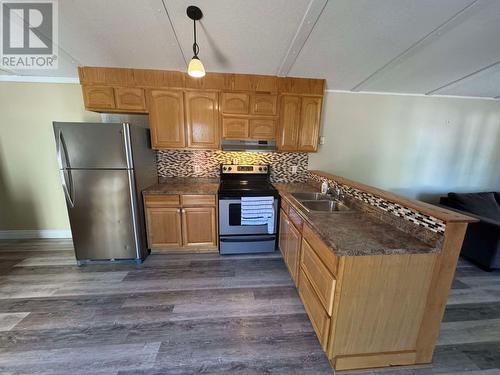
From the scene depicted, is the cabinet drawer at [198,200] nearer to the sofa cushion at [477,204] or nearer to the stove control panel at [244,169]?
the stove control panel at [244,169]

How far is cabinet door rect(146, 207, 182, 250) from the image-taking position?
2609mm

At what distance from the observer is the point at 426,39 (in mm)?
1754

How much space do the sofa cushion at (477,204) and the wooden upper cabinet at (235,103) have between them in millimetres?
3463

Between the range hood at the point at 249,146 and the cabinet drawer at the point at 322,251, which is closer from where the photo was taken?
the cabinet drawer at the point at 322,251

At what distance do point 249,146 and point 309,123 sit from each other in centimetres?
92

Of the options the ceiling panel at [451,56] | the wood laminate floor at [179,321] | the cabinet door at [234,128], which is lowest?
the wood laminate floor at [179,321]

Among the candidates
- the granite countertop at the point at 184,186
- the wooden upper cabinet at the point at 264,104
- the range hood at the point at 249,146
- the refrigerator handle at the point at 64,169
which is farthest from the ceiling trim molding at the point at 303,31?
the refrigerator handle at the point at 64,169

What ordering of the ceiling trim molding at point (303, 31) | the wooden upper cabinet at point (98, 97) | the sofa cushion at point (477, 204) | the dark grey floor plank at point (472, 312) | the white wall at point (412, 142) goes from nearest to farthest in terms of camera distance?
the ceiling trim molding at point (303, 31), the dark grey floor plank at point (472, 312), the wooden upper cabinet at point (98, 97), the sofa cushion at point (477, 204), the white wall at point (412, 142)

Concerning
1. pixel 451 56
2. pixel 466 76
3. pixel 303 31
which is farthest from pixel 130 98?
pixel 466 76

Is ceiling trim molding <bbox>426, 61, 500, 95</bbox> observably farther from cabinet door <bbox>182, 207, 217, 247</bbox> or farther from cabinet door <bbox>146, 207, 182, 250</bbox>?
cabinet door <bbox>146, 207, 182, 250</bbox>

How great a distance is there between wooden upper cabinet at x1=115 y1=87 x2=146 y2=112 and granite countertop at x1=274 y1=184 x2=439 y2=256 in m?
2.45

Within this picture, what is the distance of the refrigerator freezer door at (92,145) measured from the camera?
2.16m

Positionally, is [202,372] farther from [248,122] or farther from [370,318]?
[248,122]

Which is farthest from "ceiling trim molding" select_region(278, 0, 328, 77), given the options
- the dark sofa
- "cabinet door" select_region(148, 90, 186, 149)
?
the dark sofa
